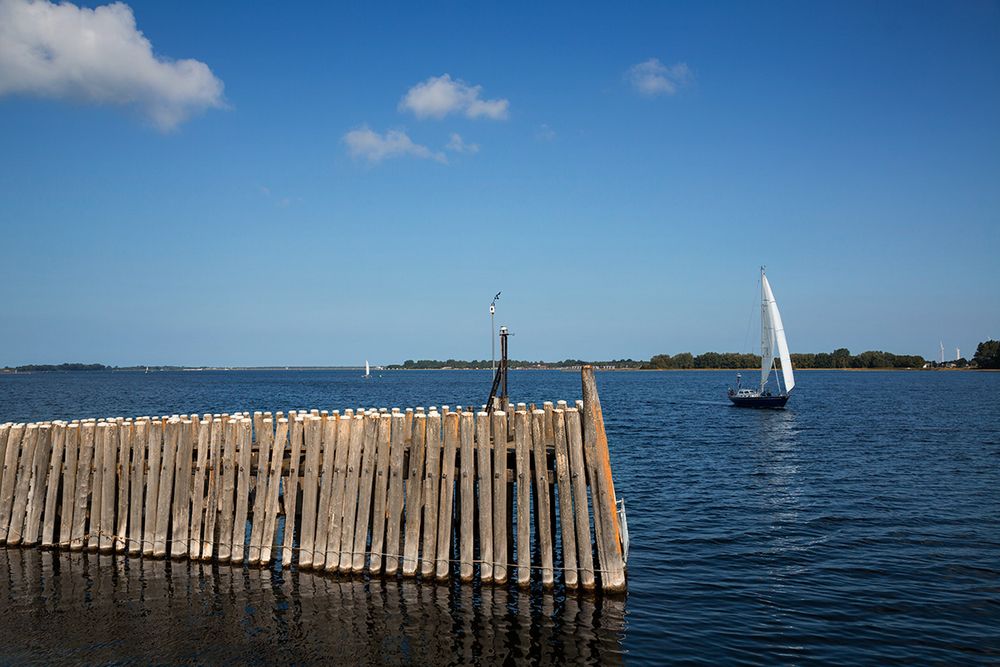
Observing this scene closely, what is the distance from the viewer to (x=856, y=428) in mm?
51562

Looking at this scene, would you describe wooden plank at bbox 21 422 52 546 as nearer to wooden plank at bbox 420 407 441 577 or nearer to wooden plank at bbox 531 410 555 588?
wooden plank at bbox 420 407 441 577

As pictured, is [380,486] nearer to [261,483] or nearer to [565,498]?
[261,483]

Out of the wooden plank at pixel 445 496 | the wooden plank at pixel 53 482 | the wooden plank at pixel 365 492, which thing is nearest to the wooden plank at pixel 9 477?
the wooden plank at pixel 53 482

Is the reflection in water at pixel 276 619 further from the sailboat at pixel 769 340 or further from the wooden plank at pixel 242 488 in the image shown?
the sailboat at pixel 769 340

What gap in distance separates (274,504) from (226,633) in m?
2.56

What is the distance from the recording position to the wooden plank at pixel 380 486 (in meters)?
12.7

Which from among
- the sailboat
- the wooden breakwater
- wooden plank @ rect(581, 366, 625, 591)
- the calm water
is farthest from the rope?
the sailboat

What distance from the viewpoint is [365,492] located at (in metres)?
12.8

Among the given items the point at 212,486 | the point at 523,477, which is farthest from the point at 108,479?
the point at 523,477

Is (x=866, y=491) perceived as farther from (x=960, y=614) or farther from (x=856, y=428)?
(x=856, y=428)

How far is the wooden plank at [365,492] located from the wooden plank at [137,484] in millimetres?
4704

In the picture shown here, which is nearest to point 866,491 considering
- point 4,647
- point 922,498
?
point 922,498

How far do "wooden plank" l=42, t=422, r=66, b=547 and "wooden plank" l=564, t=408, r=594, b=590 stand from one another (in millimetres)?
10567

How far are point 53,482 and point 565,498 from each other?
35.1ft
